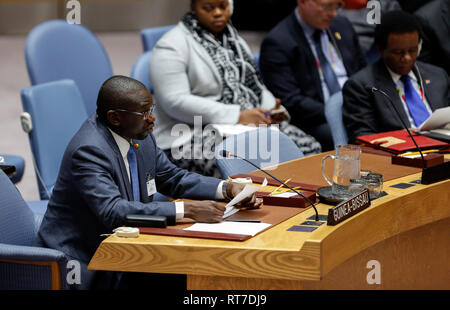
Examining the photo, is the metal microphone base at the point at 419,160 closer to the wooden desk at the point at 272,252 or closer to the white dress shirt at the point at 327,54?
the wooden desk at the point at 272,252

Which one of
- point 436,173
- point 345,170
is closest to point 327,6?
point 436,173

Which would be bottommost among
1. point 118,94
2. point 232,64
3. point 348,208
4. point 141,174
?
point 348,208

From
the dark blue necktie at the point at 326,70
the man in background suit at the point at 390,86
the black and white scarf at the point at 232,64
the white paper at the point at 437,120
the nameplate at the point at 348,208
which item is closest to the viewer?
the nameplate at the point at 348,208

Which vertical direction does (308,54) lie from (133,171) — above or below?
above

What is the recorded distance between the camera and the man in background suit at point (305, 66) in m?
4.31

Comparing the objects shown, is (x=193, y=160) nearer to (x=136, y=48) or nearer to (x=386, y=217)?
(x=386, y=217)

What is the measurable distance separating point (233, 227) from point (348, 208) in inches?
14.1

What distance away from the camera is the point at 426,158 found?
2.86 metres

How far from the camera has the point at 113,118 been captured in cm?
246

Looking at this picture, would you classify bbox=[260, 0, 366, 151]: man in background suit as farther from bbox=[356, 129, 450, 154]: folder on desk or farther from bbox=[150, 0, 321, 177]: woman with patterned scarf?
bbox=[356, 129, 450, 154]: folder on desk

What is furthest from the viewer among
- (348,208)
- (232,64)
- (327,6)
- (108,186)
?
(327,6)

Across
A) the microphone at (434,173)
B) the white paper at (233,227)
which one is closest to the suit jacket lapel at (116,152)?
the white paper at (233,227)

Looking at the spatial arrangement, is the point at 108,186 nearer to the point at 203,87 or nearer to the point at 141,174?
the point at 141,174

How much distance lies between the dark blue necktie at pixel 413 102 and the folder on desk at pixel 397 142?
39cm
